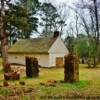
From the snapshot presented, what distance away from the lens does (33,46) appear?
54.4 metres

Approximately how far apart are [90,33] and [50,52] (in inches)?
356

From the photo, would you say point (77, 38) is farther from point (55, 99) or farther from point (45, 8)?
point (55, 99)

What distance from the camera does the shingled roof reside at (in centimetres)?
5156

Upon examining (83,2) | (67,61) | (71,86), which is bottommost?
(71,86)

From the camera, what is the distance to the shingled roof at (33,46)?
5156 centimetres

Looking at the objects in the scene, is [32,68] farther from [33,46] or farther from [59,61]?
[33,46]

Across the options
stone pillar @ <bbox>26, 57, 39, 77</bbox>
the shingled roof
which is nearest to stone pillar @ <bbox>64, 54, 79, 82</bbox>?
stone pillar @ <bbox>26, 57, 39, 77</bbox>

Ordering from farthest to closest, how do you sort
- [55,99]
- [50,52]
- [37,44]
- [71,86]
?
[37,44], [50,52], [71,86], [55,99]

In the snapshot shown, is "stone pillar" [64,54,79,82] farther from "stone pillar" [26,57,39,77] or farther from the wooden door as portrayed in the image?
the wooden door

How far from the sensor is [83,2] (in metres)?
52.2

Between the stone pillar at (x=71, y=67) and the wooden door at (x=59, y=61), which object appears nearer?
the stone pillar at (x=71, y=67)

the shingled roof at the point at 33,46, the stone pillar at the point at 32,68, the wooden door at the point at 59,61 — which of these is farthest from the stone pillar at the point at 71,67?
the wooden door at the point at 59,61

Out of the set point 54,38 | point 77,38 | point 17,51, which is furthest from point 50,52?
point 77,38

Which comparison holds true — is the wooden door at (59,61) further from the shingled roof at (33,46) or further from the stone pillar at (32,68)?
the stone pillar at (32,68)
